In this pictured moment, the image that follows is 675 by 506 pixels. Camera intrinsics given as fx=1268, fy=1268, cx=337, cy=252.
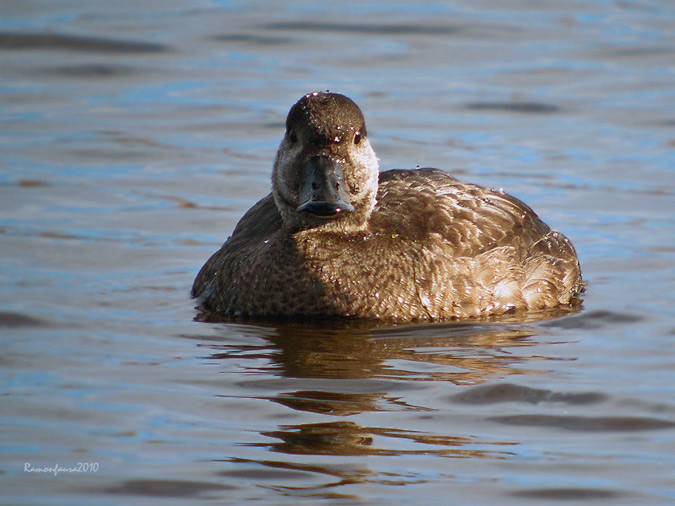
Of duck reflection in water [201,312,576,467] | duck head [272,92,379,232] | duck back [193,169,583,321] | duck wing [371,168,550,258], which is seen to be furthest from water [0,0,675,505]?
duck head [272,92,379,232]

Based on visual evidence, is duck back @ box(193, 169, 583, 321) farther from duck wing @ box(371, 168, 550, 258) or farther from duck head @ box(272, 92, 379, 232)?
duck head @ box(272, 92, 379, 232)

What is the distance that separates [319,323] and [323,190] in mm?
978

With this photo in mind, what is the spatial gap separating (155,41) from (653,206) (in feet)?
28.2

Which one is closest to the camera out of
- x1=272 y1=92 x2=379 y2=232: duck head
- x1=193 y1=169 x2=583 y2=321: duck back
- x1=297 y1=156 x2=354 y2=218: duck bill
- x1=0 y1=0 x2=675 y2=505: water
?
x1=0 y1=0 x2=675 y2=505: water

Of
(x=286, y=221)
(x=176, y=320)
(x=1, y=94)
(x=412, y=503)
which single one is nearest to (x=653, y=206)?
(x=286, y=221)

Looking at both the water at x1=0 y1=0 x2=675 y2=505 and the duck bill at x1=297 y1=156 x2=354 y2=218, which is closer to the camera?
the water at x1=0 y1=0 x2=675 y2=505

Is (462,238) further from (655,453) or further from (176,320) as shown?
(655,453)

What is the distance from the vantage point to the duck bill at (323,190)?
8211 mm

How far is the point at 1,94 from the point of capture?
15828 millimetres

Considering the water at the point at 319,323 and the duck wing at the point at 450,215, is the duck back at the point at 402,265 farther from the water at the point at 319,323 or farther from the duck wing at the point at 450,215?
the water at the point at 319,323

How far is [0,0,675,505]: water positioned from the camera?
6.12 metres

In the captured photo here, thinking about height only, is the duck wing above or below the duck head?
below

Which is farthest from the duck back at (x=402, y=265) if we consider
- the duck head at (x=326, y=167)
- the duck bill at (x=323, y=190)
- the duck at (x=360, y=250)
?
the duck bill at (x=323, y=190)

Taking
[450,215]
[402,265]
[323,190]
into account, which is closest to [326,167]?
[323,190]
